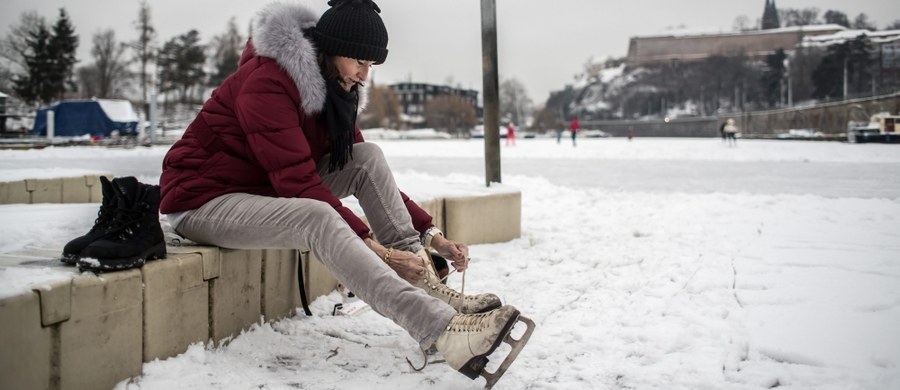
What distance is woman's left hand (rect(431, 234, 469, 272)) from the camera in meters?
2.57

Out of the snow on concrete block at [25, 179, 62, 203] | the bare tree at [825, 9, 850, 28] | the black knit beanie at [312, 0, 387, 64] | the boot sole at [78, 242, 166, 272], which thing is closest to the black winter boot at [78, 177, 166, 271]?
the boot sole at [78, 242, 166, 272]

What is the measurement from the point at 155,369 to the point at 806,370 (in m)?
2.34

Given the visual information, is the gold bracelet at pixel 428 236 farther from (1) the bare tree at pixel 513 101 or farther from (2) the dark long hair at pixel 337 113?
(1) the bare tree at pixel 513 101

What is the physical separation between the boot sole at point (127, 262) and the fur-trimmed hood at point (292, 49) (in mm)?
757

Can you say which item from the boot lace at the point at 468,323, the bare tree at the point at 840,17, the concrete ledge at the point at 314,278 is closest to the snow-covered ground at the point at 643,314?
the concrete ledge at the point at 314,278

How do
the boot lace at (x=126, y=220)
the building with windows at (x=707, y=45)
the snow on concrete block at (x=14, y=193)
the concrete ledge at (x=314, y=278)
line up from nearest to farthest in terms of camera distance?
the boot lace at (x=126, y=220), the concrete ledge at (x=314, y=278), the snow on concrete block at (x=14, y=193), the building with windows at (x=707, y=45)

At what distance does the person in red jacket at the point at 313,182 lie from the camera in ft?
6.97

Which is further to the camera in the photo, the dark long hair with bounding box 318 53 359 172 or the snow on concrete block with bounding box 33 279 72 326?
the dark long hair with bounding box 318 53 359 172

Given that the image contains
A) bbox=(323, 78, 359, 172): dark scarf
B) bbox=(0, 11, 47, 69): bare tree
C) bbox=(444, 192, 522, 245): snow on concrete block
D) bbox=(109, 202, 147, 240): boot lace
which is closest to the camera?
bbox=(109, 202, 147, 240): boot lace

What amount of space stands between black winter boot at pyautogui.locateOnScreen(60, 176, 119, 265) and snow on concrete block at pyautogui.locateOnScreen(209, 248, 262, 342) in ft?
1.53

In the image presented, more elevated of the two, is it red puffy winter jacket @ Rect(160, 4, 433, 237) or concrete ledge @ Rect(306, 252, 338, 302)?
red puffy winter jacket @ Rect(160, 4, 433, 237)

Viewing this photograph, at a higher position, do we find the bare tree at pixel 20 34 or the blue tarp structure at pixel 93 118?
the blue tarp structure at pixel 93 118

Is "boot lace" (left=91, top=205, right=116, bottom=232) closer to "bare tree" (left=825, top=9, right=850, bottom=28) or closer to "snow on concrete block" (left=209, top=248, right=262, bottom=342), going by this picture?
"snow on concrete block" (left=209, top=248, right=262, bottom=342)

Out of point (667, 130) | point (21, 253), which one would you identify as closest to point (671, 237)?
point (21, 253)
